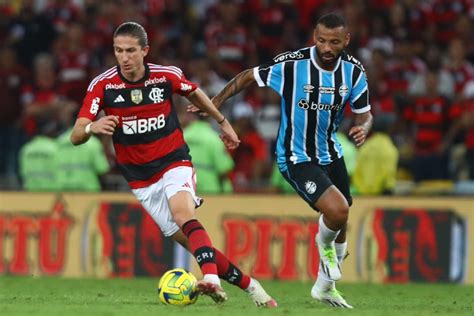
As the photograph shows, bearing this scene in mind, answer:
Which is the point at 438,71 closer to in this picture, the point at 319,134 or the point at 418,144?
the point at 418,144

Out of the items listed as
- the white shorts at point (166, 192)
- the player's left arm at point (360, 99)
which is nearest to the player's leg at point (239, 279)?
the white shorts at point (166, 192)

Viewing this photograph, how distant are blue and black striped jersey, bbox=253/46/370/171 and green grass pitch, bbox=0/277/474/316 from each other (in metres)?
1.34

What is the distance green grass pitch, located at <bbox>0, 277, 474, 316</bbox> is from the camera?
1007 cm

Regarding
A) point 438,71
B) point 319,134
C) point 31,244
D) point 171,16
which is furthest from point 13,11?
point 319,134

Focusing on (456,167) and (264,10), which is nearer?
(456,167)

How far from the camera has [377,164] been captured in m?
16.9

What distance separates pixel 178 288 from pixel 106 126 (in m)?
1.38

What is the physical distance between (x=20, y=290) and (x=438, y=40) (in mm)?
8899

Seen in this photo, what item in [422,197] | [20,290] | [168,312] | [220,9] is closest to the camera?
[168,312]

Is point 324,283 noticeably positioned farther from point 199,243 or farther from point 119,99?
point 119,99

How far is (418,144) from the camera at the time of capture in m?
18.1

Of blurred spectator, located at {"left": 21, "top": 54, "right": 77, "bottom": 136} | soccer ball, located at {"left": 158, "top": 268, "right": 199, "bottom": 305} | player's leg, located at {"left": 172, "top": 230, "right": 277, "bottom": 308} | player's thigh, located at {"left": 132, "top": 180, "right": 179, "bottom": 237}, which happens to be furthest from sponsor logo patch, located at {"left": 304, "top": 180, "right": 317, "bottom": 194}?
blurred spectator, located at {"left": 21, "top": 54, "right": 77, "bottom": 136}

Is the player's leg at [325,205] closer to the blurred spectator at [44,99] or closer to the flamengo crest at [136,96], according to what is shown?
the flamengo crest at [136,96]

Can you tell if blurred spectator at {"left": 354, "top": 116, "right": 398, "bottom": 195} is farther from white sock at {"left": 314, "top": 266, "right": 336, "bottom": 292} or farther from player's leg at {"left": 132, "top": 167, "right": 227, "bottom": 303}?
player's leg at {"left": 132, "top": 167, "right": 227, "bottom": 303}
